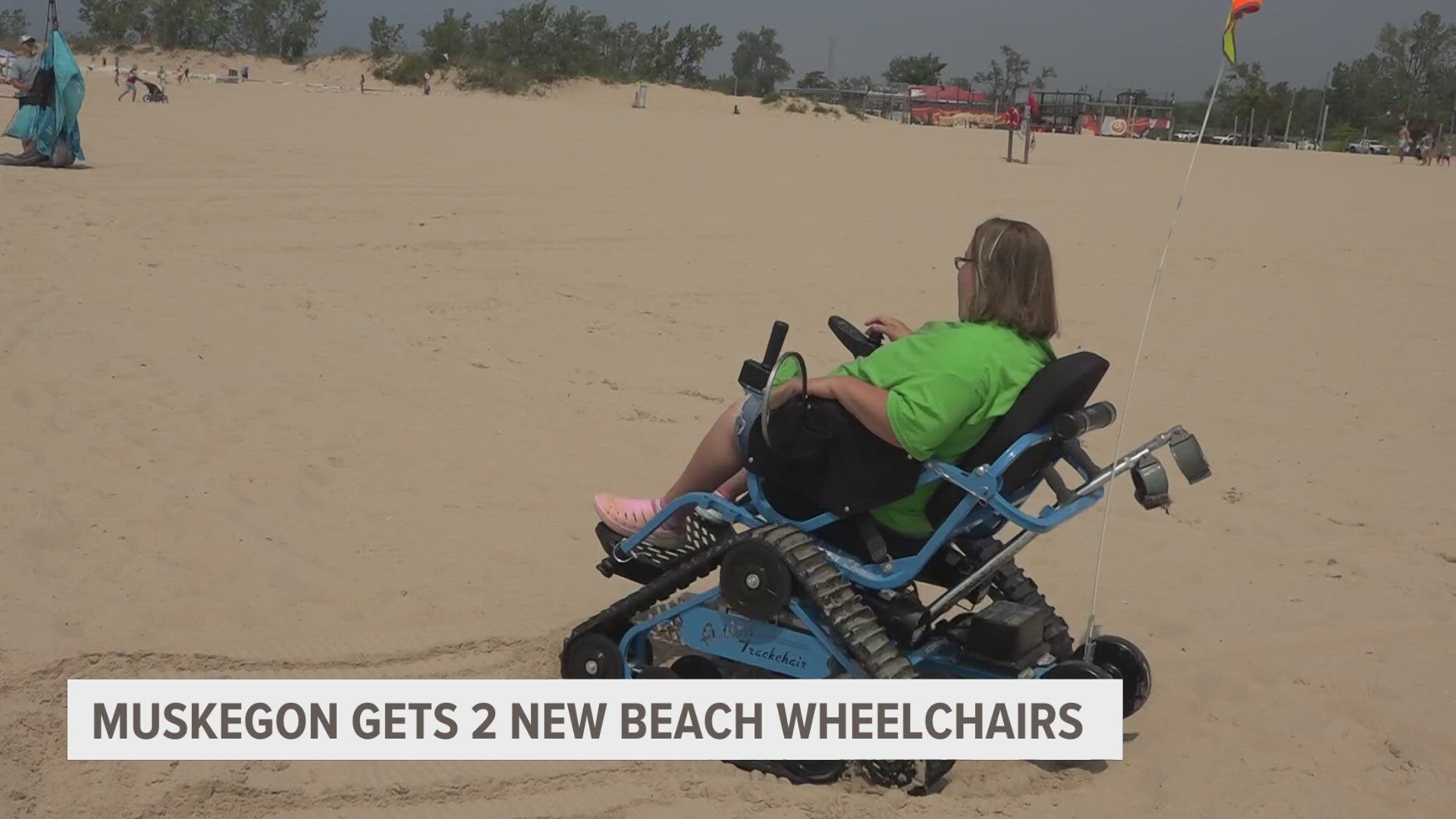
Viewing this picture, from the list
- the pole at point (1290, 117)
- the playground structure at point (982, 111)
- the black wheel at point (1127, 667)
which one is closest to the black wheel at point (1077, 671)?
the black wheel at point (1127, 667)

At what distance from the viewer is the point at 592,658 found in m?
3.97

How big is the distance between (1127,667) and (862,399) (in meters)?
1.23

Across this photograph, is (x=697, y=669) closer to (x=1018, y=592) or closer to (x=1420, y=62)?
(x=1018, y=592)

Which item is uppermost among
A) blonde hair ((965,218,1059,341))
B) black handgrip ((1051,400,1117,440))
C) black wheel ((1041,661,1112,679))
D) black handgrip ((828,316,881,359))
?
blonde hair ((965,218,1059,341))

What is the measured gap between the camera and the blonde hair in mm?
3564

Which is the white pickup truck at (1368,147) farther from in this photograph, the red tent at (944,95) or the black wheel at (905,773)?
the black wheel at (905,773)

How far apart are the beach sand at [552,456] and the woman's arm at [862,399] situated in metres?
0.97

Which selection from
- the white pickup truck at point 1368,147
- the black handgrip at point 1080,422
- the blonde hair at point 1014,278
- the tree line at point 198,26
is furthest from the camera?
the tree line at point 198,26

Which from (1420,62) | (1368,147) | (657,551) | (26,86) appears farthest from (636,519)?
(1368,147)

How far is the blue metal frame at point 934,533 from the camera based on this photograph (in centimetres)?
337

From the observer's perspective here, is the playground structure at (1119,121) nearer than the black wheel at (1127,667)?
No

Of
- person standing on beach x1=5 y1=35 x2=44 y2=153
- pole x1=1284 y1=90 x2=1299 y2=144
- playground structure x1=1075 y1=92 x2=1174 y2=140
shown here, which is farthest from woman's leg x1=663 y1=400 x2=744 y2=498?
playground structure x1=1075 y1=92 x2=1174 y2=140

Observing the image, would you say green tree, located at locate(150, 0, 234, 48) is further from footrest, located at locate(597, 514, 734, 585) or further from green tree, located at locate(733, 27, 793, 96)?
footrest, located at locate(597, 514, 734, 585)
